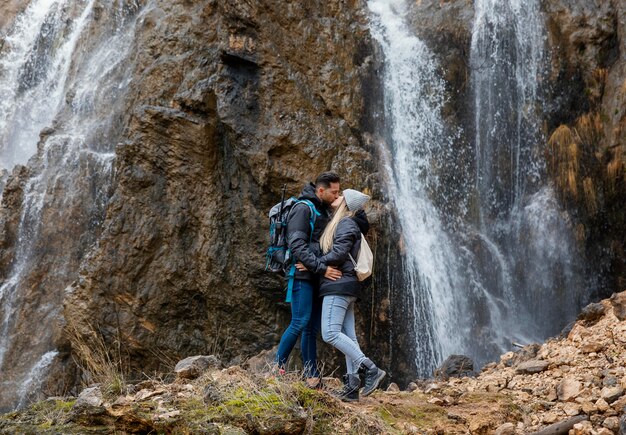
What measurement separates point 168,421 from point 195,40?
818cm

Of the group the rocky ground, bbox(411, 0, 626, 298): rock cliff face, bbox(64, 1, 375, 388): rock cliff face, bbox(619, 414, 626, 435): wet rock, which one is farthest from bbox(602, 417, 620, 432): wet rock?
bbox(411, 0, 626, 298): rock cliff face

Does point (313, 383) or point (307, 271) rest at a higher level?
point (307, 271)

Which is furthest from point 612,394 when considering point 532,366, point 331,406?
point 331,406

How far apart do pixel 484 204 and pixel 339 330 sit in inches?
280

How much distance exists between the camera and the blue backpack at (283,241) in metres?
6.48

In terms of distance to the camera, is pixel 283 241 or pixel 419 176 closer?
pixel 283 241

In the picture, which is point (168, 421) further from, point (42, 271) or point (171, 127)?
Result: point (42, 271)

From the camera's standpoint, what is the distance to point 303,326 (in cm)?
640

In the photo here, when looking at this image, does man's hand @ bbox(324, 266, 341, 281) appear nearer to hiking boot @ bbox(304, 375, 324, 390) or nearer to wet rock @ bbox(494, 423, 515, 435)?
hiking boot @ bbox(304, 375, 324, 390)

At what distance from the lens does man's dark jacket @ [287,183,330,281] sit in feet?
20.5

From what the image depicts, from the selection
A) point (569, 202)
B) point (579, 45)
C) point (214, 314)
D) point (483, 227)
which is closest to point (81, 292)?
point (214, 314)

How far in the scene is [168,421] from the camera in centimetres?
510

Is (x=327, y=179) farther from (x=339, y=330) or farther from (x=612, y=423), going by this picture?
(x=612, y=423)

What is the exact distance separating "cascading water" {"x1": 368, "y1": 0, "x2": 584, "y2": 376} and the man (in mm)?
4903
